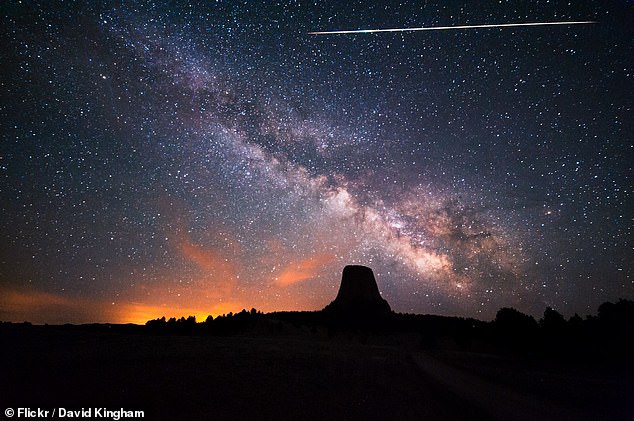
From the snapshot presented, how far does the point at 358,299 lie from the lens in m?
61.2

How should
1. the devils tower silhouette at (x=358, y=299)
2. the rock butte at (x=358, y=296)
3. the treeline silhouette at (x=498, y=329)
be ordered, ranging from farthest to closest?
the rock butte at (x=358, y=296)
the devils tower silhouette at (x=358, y=299)
the treeline silhouette at (x=498, y=329)

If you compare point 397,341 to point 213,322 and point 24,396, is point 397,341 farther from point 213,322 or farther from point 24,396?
point 24,396

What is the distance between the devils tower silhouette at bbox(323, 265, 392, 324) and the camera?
50.7m

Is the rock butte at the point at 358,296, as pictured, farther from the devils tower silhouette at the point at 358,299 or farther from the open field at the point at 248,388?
the open field at the point at 248,388

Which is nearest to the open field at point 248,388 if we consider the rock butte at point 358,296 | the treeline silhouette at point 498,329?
the treeline silhouette at point 498,329

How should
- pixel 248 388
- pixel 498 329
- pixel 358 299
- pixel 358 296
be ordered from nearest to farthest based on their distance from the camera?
pixel 248 388, pixel 498 329, pixel 358 299, pixel 358 296

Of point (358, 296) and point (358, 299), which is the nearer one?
point (358, 299)

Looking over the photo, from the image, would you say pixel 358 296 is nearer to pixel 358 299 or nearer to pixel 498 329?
pixel 358 299

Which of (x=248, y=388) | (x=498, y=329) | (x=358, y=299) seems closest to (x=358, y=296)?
(x=358, y=299)

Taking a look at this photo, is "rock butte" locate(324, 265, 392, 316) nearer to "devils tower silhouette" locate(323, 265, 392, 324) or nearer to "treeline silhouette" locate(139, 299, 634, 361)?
"devils tower silhouette" locate(323, 265, 392, 324)

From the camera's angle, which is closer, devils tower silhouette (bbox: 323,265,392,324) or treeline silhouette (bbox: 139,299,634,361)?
treeline silhouette (bbox: 139,299,634,361)

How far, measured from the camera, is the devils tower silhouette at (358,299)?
166 feet

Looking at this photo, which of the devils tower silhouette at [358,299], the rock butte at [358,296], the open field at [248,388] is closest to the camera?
the open field at [248,388]

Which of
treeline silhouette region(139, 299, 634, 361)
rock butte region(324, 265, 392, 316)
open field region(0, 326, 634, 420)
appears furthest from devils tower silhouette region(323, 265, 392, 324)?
open field region(0, 326, 634, 420)
